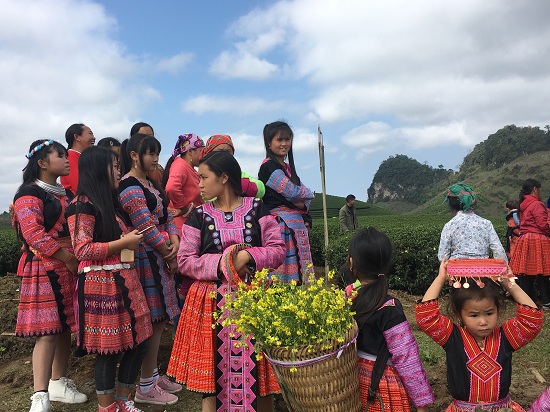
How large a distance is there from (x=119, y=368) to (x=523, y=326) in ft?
8.06

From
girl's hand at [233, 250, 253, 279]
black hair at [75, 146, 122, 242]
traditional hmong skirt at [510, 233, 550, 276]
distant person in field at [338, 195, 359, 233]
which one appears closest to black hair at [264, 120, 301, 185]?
black hair at [75, 146, 122, 242]

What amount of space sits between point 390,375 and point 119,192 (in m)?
2.15

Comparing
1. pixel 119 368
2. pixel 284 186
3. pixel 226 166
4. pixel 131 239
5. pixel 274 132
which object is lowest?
pixel 119 368

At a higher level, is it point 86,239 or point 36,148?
point 36,148

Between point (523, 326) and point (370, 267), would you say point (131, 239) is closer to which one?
point (370, 267)

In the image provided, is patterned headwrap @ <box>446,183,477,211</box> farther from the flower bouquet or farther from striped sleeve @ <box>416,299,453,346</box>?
the flower bouquet

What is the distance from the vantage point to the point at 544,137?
48.6m

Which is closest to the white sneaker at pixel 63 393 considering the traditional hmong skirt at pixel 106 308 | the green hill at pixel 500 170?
the traditional hmong skirt at pixel 106 308

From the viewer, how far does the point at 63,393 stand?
364 cm

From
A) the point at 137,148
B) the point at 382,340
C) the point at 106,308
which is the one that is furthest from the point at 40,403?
the point at 382,340

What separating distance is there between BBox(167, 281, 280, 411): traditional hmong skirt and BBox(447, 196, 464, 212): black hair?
8.56 ft

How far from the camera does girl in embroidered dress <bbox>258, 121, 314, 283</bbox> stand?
3.85m

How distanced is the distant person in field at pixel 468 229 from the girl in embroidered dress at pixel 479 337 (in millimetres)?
2199

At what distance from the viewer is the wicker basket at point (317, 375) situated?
1.97m
